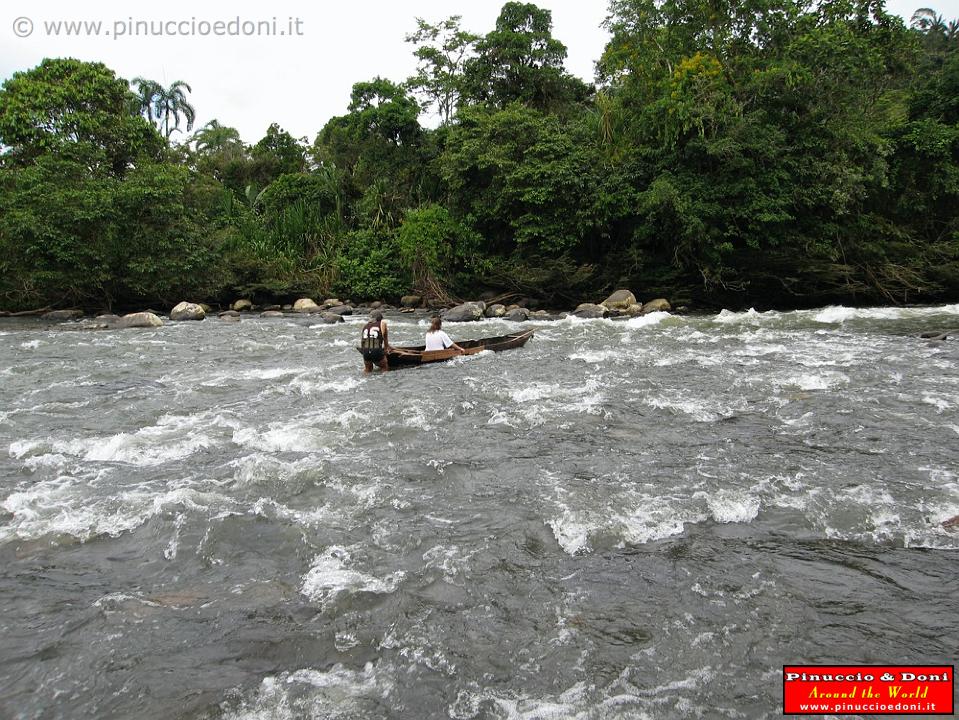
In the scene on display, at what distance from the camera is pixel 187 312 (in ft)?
73.9

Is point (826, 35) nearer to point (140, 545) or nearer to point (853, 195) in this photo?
point (853, 195)

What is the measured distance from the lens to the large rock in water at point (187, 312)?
73.6 feet

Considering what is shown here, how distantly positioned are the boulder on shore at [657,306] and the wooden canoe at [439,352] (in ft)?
27.3

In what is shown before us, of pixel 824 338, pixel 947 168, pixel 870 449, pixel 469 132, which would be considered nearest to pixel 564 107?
pixel 469 132

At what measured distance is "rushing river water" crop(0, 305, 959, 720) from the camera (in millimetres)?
3600

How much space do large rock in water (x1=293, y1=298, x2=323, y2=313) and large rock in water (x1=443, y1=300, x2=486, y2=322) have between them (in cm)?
555

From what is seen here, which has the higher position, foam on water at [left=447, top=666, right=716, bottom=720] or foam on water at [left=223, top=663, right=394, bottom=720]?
foam on water at [left=223, top=663, right=394, bottom=720]

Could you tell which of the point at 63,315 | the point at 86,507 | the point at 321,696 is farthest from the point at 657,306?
the point at 63,315

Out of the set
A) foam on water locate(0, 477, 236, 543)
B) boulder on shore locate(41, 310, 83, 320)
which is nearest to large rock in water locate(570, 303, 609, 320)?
foam on water locate(0, 477, 236, 543)

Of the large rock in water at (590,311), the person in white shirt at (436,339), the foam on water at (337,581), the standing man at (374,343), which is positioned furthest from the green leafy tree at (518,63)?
the foam on water at (337,581)

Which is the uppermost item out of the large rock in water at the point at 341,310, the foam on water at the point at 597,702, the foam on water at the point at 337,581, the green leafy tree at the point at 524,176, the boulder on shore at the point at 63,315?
the green leafy tree at the point at 524,176

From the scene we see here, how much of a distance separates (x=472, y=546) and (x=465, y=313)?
1668 centimetres

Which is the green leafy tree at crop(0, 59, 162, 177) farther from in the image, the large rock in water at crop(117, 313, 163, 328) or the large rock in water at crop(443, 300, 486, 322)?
the large rock in water at crop(443, 300, 486, 322)

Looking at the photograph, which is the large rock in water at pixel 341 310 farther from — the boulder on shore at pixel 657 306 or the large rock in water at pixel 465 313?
the boulder on shore at pixel 657 306
